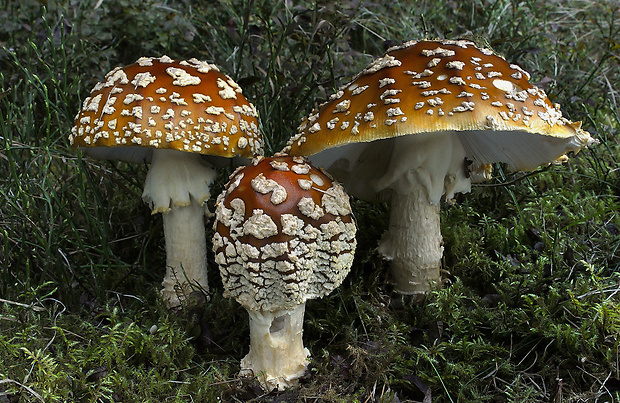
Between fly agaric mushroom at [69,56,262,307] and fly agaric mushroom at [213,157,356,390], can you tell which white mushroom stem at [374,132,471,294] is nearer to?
fly agaric mushroom at [213,157,356,390]

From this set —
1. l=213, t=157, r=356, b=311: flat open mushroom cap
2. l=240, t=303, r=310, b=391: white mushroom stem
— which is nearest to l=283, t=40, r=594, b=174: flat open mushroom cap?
l=213, t=157, r=356, b=311: flat open mushroom cap

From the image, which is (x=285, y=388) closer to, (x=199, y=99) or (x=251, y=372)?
(x=251, y=372)

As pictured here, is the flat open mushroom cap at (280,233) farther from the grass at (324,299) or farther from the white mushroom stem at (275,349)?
the grass at (324,299)

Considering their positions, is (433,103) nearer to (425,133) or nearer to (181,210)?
(425,133)

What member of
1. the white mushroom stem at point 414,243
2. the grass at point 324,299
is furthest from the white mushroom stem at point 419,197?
the grass at point 324,299

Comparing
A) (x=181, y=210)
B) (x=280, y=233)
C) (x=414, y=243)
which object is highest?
(x=280, y=233)

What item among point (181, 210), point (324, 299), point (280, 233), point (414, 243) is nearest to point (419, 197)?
point (414, 243)
